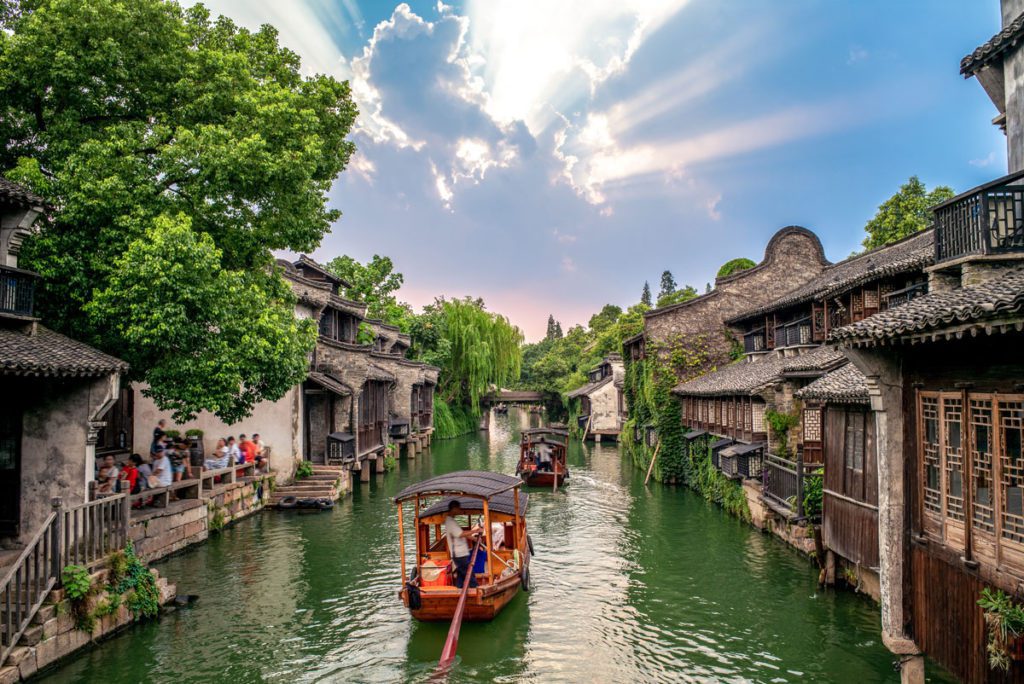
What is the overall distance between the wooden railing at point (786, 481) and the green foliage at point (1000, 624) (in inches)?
365

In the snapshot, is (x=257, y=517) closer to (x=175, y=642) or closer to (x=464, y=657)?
(x=175, y=642)

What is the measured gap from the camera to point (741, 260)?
4178 centimetres

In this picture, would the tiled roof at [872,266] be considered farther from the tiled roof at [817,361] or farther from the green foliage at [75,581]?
the green foliage at [75,581]

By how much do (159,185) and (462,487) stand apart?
921 centimetres

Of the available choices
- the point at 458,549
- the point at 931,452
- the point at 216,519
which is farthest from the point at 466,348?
the point at 931,452

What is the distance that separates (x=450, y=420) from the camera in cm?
5075

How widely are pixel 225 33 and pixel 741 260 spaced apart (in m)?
32.5

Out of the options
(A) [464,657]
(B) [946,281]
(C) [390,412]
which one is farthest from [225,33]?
(C) [390,412]

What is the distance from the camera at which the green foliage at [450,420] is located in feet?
164

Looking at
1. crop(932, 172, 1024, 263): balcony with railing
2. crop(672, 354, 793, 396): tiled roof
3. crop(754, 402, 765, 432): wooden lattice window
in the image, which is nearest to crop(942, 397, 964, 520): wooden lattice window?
crop(932, 172, 1024, 263): balcony with railing

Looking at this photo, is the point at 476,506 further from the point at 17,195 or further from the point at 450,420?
the point at 450,420

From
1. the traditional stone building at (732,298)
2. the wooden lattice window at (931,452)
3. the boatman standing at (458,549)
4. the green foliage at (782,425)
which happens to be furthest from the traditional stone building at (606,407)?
the wooden lattice window at (931,452)

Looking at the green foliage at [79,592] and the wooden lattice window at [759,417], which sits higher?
the wooden lattice window at [759,417]

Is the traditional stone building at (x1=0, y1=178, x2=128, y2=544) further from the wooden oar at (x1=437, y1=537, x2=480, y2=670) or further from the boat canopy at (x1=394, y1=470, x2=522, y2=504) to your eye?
the wooden oar at (x1=437, y1=537, x2=480, y2=670)
